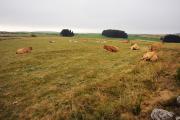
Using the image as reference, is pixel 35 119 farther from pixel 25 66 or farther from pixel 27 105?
pixel 25 66

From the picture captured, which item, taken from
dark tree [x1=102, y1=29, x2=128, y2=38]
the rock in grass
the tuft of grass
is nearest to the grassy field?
the tuft of grass

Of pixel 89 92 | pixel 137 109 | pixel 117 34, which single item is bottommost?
pixel 137 109

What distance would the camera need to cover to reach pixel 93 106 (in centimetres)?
842

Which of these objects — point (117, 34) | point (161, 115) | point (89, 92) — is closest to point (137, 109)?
point (161, 115)

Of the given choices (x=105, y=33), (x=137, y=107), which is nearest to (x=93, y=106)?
(x=137, y=107)

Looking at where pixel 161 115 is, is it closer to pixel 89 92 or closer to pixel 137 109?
pixel 137 109

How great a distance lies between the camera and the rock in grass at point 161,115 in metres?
6.98

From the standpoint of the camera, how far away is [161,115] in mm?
7059

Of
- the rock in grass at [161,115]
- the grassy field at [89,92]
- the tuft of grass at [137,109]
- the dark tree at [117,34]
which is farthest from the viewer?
the dark tree at [117,34]

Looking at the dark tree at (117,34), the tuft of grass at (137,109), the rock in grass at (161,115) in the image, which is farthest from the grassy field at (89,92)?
the dark tree at (117,34)

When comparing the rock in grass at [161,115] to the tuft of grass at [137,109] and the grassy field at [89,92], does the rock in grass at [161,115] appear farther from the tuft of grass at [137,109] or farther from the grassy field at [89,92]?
the tuft of grass at [137,109]

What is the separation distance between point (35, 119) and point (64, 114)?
4.01 ft

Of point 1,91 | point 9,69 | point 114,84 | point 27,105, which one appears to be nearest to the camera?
point 27,105

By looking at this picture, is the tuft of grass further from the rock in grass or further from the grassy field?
the rock in grass
